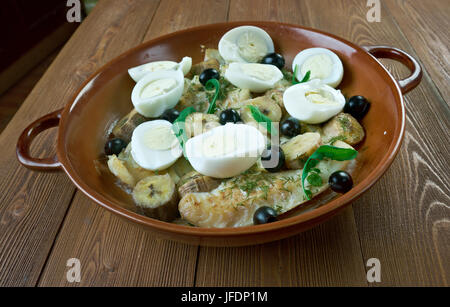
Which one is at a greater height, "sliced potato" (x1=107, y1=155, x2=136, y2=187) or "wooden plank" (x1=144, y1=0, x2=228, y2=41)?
"sliced potato" (x1=107, y1=155, x2=136, y2=187)

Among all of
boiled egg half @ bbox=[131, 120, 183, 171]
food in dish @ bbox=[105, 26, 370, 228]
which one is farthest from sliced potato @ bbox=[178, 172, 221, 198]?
boiled egg half @ bbox=[131, 120, 183, 171]

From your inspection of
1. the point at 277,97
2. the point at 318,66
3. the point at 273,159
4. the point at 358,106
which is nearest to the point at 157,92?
the point at 277,97

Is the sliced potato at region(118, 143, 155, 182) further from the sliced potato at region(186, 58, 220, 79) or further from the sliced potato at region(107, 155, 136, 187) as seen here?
the sliced potato at region(186, 58, 220, 79)

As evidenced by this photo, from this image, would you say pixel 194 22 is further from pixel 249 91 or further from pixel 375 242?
pixel 375 242

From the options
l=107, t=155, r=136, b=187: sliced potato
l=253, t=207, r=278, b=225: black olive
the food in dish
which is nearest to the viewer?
l=253, t=207, r=278, b=225: black olive

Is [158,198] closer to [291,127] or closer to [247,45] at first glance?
[291,127]

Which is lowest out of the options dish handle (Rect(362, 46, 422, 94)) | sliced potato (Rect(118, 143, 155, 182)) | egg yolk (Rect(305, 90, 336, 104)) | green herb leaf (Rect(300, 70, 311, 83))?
sliced potato (Rect(118, 143, 155, 182))

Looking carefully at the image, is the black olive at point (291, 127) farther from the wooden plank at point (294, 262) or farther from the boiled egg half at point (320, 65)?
the wooden plank at point (294, 262)
